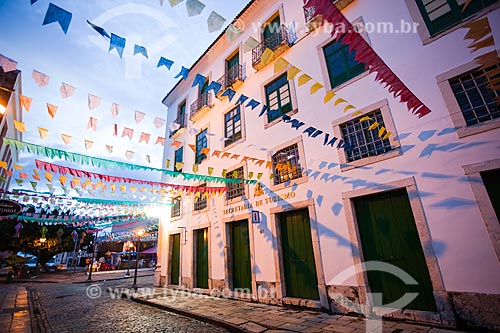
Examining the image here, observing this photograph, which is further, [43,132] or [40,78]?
[43,132]

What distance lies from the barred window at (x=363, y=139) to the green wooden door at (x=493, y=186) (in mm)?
1884

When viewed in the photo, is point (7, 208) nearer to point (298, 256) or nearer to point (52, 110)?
point (52, 110)

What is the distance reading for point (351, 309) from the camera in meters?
5.71

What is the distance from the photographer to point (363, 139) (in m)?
6.48

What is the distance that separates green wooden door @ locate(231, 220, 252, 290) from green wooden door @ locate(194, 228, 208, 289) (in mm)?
1975

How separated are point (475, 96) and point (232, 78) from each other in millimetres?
9453

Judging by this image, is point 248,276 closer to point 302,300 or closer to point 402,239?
point 302,300

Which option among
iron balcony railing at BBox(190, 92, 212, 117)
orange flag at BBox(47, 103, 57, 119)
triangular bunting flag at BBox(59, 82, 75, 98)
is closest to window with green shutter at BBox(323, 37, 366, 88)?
iron balcony railing at BBox(190, 92, 212, 117)

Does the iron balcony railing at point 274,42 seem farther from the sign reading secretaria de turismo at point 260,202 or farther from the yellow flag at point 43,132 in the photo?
the yellow flag at point 43,132

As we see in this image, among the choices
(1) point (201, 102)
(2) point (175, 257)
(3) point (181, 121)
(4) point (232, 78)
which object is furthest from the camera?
(3) point (181, 121)

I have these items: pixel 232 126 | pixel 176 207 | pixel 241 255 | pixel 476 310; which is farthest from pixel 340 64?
pixel 176 207

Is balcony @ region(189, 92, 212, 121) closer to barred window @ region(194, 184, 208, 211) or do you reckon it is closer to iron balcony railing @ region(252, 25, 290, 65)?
iron balcony railing @ region(252, 25, 290, 65)

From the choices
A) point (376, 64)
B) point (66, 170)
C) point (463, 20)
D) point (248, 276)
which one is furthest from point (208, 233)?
point (463, 20)

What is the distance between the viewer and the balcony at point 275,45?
8914 millimetres
